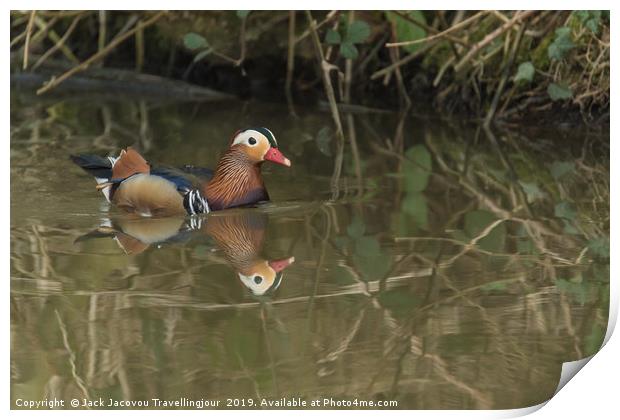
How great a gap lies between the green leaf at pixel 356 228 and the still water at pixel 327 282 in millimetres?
17

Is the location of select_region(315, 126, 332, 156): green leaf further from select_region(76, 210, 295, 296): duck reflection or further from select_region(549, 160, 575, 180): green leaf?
select_region(76, 210, 295, 296): duck reflection

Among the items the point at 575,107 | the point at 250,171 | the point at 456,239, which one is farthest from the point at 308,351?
the point at 575,107

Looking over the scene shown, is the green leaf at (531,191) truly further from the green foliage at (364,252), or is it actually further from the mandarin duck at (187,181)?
the mandarin duck at (187,181)

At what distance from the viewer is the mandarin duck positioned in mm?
4820

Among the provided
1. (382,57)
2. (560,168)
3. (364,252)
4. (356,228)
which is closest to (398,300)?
(364,252)

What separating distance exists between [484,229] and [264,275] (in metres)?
1.11

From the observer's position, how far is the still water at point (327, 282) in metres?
3.10

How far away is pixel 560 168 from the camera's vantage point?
6.12 metres

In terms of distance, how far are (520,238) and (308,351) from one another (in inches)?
62.7

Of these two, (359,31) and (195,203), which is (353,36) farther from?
(195,203)

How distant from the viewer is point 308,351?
10.6 ft

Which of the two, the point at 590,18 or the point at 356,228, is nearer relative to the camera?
the point at 356,228

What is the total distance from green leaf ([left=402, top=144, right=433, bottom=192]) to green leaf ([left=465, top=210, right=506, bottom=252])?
54 centimetres

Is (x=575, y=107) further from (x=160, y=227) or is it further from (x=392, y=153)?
(x=160, y=227)
